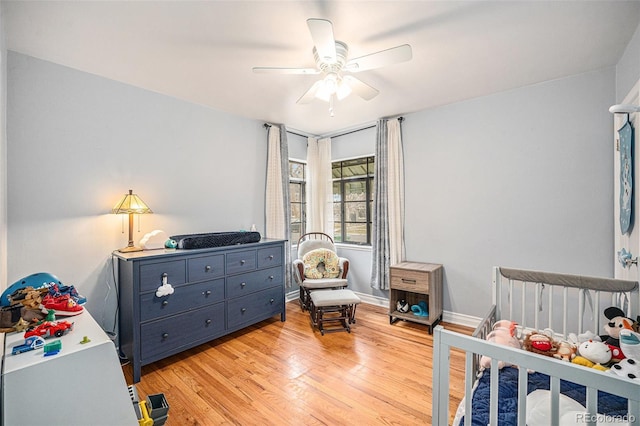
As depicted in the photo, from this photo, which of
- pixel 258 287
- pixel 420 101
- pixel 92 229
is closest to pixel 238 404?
pixel 258 287

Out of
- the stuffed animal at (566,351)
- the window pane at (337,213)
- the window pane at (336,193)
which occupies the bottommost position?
the stuffed animal at (566,351)

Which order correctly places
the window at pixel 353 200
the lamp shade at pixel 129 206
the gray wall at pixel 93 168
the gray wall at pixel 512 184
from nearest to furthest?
the gray wall at pixel 93 168
the lamp shade at pixel 129 206
the gray wall at pixel 512 184
the window at pixel 353 200

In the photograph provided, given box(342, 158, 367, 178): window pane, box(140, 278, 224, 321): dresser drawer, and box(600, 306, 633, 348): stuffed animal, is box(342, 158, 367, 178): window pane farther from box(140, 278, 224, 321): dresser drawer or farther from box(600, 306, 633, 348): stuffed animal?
box(600, 306, 633, 348): stuffed animal

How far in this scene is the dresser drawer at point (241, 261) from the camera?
2752mm

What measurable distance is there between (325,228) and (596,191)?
3084mm

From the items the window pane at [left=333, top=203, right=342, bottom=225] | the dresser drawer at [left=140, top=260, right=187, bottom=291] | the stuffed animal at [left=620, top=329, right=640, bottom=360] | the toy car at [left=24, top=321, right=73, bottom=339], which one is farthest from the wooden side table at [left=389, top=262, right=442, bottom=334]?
the toy car at [left=24, top=321, right=73, bottom=339]

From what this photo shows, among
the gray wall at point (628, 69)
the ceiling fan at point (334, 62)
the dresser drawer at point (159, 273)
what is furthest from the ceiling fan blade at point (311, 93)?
the gray wall at point (628, 69)

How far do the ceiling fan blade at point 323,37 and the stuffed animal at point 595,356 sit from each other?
2.23 meters

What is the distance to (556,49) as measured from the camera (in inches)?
80.6

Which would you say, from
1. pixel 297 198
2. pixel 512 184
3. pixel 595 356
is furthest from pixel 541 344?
pixel 297 198

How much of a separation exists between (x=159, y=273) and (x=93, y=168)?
3.57 ft

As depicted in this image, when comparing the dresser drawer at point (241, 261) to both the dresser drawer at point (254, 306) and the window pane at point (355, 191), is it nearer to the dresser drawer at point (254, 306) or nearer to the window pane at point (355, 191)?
the dresser drawer at point (254, 306)

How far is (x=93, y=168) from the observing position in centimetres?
235

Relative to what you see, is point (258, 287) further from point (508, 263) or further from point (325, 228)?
point (508, 263)
